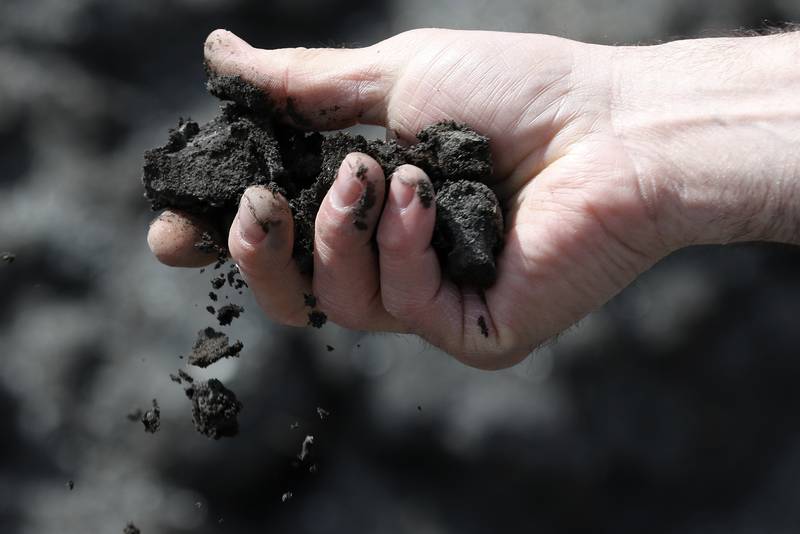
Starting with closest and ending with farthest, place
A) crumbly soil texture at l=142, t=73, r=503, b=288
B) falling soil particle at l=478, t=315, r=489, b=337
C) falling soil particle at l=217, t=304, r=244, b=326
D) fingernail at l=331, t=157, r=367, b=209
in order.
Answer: fingernail at l=331, t=157, r=367, b=209 < crumbly soil texture at l=142, t=73, r=503, b=288 < falling soil particle at l=478, t=315, r=489, b=337 < falling soil particle at l=217, t=304, r=244, b=326

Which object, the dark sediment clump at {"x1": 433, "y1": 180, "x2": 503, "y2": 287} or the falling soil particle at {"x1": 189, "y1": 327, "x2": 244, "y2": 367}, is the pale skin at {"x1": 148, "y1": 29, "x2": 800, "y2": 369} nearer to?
the dark sediment clump at {"x1": 433, "y1": 180, "x2": 503, "y2": 287}

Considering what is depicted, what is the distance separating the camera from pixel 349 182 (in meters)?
1.44

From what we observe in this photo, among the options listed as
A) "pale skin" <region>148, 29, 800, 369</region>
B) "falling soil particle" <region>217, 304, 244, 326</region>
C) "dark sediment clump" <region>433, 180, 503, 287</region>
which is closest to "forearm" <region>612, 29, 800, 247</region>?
"pale skin" <region>148, 29, 800, 369</region>

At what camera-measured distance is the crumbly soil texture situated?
154 cm

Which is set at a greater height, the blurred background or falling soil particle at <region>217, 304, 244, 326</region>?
falling soil particle at <region>217, 304, 244, 326</region>

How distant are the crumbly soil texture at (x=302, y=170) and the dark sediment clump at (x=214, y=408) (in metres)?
0.39

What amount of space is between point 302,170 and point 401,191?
352mm

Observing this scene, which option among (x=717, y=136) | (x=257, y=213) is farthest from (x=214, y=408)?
(x=717, y=136)

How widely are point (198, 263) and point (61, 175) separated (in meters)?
1.29

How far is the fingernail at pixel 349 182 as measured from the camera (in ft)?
4.72

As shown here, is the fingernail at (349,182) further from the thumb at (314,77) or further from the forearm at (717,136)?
the forearm at (717,136)

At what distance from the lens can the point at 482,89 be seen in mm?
1710

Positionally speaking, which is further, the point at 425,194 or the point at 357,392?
the point at 357,392

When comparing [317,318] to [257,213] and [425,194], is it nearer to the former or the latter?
[257,213]
